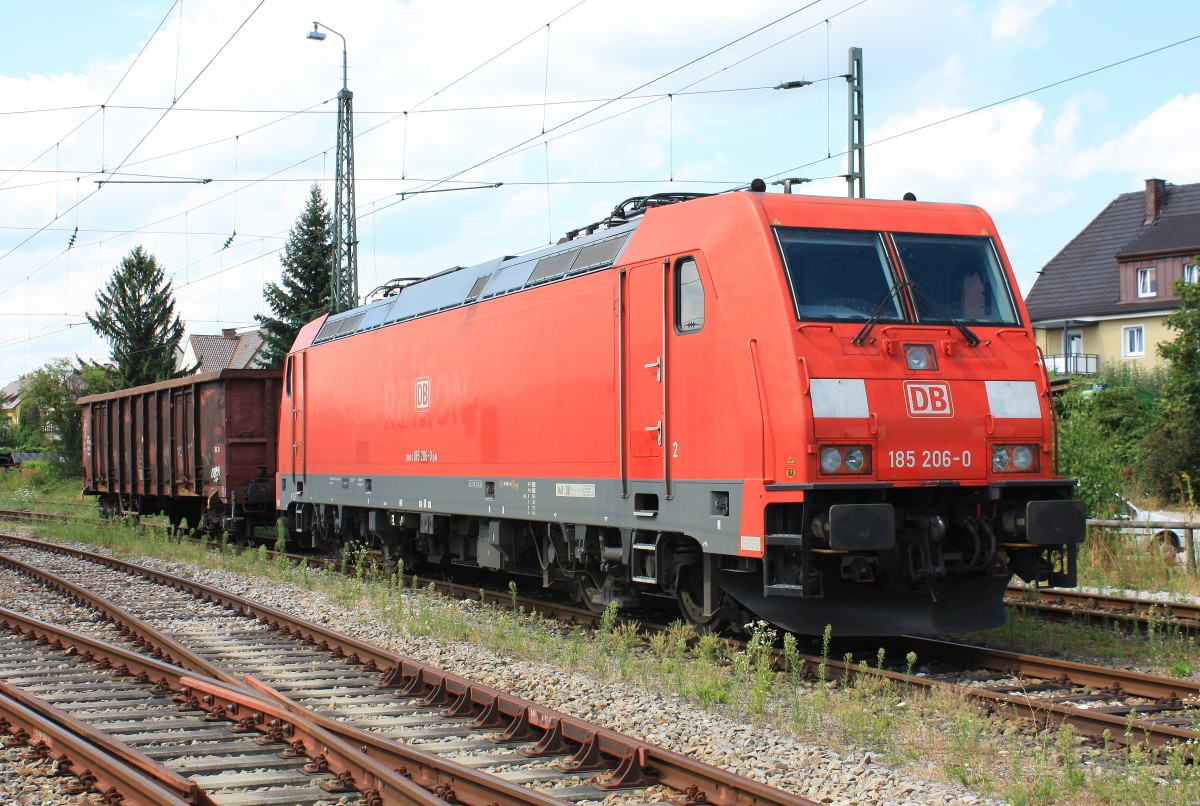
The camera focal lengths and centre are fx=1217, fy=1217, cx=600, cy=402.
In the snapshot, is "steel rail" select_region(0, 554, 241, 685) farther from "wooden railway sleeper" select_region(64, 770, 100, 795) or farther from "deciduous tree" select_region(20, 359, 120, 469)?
"deciduous tree" select_region(20, 359, 120, 469)

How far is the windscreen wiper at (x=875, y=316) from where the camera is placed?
28.3 feet

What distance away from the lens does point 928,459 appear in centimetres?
855

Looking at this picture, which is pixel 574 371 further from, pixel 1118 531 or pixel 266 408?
pixel 266 408

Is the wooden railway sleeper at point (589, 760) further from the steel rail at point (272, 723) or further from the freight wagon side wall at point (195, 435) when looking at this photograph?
the freight wagon side wall at point (195, 435)

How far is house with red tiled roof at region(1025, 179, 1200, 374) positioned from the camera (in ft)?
151

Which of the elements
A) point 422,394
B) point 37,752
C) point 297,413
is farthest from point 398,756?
point 297,413

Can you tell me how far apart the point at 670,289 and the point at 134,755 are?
201 inches

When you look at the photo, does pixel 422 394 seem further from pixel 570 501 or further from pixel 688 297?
pixel 688 297

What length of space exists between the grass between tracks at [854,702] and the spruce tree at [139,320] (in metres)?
48.7

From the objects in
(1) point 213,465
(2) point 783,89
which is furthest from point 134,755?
(1) point 213,465

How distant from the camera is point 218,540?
893 inches

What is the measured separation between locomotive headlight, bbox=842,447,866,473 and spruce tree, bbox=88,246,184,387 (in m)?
52.6

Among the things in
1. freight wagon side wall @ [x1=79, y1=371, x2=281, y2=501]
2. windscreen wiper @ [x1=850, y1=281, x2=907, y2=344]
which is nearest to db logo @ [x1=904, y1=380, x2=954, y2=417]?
windscreen wiper @ [x1=850, y1=281, x2=907, y2=344]

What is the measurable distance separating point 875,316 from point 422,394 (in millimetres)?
Result: 6681
